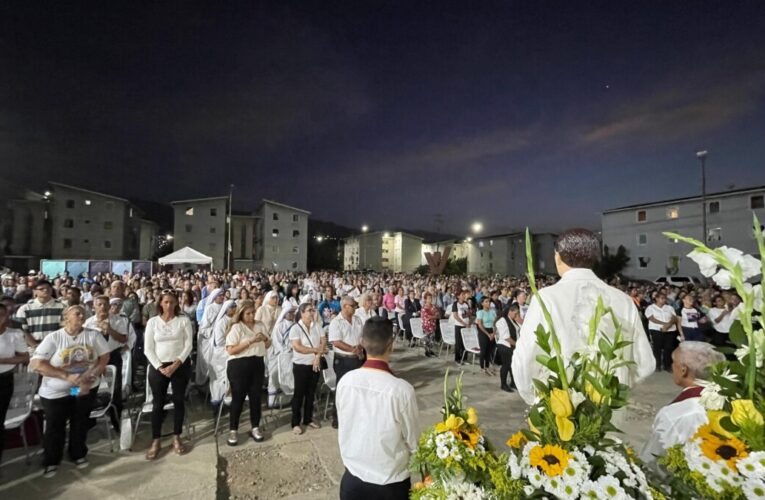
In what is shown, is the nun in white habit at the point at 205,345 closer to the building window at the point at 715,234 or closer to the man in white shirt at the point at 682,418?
the man in white shirt at the point at 682,418

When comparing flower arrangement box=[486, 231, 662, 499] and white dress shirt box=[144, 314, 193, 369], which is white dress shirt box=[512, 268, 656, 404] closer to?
flower arrangement box=[486, 231, 662, 499]

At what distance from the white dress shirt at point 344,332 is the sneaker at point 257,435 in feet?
4.80

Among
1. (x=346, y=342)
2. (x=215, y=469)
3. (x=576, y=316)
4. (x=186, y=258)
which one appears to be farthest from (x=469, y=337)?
(x=186, y=258)

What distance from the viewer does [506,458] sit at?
1383mm

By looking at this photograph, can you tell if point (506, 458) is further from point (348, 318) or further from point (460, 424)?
point (348, 318)

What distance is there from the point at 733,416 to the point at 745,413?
0.03 meters

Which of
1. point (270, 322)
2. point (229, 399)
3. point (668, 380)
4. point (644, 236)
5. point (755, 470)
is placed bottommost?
point (668, 380)

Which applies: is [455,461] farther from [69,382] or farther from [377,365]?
[69,382]

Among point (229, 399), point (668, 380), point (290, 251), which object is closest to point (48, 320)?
point (229, 399)

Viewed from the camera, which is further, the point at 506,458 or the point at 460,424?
the point at 460,424

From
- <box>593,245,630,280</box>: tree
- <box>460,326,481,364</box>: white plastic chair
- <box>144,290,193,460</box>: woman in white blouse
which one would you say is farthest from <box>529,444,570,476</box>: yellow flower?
<box>593,245,630,280</box>: tree

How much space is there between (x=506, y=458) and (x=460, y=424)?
0.24 m

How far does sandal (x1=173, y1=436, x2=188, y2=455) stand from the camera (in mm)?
4546

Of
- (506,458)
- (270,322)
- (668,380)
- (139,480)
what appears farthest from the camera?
(668,380)
